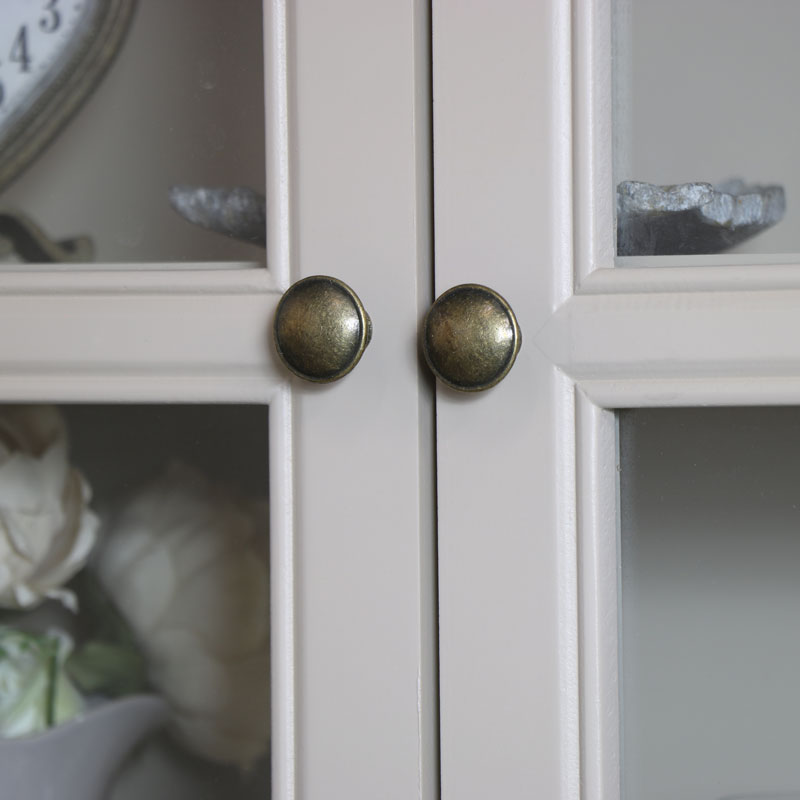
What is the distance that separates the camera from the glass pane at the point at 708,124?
10.7 inches

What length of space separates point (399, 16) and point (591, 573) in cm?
18

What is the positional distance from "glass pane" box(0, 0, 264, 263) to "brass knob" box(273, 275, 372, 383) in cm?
4

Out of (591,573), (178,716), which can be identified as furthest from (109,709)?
(591,573)

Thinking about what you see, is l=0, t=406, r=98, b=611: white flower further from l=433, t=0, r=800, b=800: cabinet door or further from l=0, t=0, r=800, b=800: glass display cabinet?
l=433, t=0, r=800, b=800: cabinet door

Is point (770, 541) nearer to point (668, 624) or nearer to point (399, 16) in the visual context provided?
point (668, 624)

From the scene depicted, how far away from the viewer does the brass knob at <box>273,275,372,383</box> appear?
258mm

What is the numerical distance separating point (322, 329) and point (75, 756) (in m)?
0.19

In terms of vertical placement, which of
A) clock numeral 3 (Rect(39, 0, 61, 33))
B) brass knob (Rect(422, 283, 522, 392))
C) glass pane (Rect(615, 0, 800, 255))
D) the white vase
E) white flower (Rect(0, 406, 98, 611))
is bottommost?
the white vase

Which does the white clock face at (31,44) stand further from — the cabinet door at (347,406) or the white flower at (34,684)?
the white flower at (34,684)

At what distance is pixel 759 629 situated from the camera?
281mm

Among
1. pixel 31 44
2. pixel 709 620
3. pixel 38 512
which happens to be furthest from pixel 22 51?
pixel 709 620

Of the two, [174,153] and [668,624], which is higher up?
[174,153]

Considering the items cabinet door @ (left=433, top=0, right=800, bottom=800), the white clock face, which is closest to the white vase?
cabinet door @ (left=433, top=0, right=800, bottom=800)

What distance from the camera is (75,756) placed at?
1.05 ft
